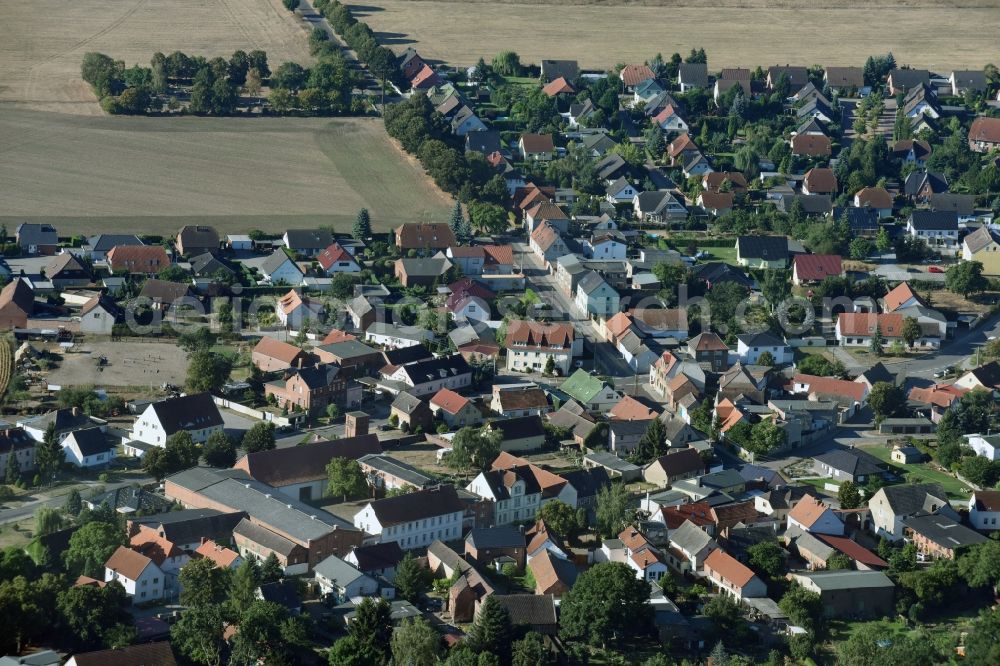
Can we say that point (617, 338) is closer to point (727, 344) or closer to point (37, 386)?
point (727, 344)

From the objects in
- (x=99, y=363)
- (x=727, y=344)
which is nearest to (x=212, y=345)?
(x=99, y=363)

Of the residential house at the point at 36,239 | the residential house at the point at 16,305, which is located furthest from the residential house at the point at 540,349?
the residential house at the point at 36,239

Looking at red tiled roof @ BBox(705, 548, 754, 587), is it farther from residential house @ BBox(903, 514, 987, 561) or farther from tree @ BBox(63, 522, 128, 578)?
tree @ BBox(63, 522, 128, 578)

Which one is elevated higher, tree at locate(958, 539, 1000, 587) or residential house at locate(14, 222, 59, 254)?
tree at locate(958, 539, 1000, 587)

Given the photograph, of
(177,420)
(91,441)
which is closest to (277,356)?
(177,420)

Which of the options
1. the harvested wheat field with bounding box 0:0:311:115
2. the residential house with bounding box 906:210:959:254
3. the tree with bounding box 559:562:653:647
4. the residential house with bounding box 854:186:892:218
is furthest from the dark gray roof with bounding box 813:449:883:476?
the harvested wheat field with bounding box 0:0:311:115
